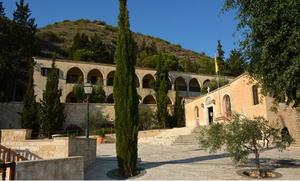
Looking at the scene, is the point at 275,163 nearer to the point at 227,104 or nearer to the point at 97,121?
the point at 227,104

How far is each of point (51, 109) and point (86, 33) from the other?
6255 cm

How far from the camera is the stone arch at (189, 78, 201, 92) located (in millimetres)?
54134

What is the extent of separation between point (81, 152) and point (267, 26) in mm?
8620

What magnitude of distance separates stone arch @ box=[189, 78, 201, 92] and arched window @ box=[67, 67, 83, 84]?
17.3m

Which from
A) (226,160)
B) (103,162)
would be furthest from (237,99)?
(103,162)

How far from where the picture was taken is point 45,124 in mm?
32094

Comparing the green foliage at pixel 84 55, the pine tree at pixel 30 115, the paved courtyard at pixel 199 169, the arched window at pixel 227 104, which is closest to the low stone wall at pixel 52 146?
the paved courtyard at pixel 199 169

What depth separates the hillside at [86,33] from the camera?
7650 centimetres

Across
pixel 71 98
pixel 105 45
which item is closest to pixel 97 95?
pixel 71 98

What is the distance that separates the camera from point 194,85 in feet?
180

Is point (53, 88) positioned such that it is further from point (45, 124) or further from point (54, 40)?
point (54, 40)

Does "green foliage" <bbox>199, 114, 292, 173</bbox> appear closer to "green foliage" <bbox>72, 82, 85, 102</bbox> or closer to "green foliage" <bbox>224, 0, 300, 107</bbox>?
"green foliage" <bbox>224, 0, 300, 107</bbox>

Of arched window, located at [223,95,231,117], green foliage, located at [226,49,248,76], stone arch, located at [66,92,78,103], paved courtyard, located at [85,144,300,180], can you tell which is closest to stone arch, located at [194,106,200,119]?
green foliage, located at [226,49,248,76]

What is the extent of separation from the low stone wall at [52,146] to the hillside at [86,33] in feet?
171
